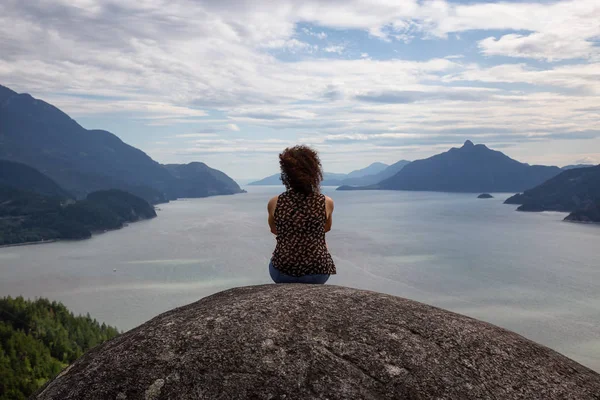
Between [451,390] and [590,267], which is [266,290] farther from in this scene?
[590,267]

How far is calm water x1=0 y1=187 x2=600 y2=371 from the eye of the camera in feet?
263

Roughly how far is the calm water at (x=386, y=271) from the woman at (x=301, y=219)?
2494 inches

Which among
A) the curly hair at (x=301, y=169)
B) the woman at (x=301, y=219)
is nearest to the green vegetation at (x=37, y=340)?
the woman at (x=301, y=219)

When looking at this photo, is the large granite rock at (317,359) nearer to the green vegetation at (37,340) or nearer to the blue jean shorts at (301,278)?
the blue jean shorts at (301,278)

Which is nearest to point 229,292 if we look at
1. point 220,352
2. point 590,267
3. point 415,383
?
point 220,352

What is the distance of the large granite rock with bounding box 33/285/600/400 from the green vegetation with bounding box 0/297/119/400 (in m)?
57.0

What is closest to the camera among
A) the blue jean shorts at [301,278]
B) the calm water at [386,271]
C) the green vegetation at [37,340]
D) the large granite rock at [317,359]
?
the large granite rock at [317,359]

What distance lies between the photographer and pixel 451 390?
189 inches

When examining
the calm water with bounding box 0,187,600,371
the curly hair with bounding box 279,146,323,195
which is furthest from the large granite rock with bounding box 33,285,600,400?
the calm water with bounding box 0,187,600,371

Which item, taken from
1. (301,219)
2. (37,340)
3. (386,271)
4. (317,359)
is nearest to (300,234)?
(301,219)

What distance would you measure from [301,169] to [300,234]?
909mm

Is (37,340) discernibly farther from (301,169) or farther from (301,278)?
(301,169)

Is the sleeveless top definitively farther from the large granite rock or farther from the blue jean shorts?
the large granite rock

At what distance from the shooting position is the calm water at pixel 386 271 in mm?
80312
